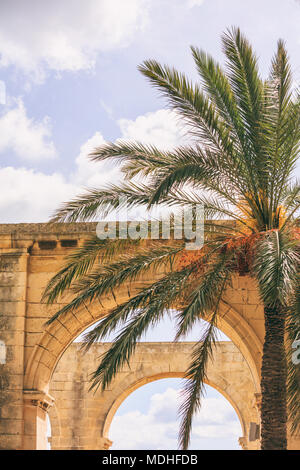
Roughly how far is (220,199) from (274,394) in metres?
2.76

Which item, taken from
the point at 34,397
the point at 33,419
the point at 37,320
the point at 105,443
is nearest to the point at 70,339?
the point at 37,320

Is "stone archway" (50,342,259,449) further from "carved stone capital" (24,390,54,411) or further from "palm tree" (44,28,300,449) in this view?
"palm tree" (44,28,300,449)

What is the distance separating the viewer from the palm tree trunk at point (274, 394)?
909 centimetres

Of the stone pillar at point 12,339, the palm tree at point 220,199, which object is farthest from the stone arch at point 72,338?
the palm tree at point 220,199

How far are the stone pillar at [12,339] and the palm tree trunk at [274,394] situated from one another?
4.49m

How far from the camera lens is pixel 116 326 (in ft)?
31.0

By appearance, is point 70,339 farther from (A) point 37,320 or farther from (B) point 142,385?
(B) point 142,385

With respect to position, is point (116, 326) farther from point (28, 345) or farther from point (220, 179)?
point (28, 345)

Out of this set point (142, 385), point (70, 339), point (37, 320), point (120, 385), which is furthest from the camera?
point (142, 385)

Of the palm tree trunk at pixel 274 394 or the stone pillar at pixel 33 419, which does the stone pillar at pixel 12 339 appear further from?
the palm tree trunk at pixel 274 394

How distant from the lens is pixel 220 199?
10023 mm

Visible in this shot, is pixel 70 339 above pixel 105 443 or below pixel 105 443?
Result: above

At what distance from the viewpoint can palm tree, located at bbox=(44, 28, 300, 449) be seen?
909 centimetres
